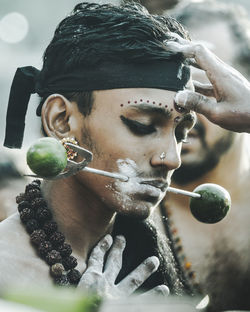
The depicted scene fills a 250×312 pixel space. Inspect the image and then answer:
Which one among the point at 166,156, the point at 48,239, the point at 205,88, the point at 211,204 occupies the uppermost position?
the point at 205,88

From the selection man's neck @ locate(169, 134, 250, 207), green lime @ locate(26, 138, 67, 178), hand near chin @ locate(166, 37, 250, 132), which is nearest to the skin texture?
hand near chin @ locate(166, 37, 250, 132)

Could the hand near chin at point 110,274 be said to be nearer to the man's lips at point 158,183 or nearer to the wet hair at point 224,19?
the man's lips at point 158,183

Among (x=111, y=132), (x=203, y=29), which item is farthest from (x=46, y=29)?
(x=111, y=132)

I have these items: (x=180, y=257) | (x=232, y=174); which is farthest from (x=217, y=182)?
(x=180, y=257)

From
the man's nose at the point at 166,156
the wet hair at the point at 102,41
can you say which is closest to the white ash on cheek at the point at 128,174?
the man's nose at the point at 166,156

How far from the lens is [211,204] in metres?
3.28

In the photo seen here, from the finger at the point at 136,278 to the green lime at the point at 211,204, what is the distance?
1.30 feet

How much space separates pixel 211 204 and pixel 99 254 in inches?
28.3

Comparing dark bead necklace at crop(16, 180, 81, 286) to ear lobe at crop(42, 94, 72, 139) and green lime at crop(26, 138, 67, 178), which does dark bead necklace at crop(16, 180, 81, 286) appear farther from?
green lime at crop(26, 138, 67, 178)

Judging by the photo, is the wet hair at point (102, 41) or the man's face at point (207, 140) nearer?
the wet hair at point (102, 41)

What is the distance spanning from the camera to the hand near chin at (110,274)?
2.90m

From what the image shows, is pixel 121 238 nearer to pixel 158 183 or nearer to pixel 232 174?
pixel 158 183

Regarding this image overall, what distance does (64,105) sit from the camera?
11.6 ft

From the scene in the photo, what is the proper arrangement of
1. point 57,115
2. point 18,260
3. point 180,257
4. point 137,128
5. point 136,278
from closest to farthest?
point 18,260 → point 136,278 → point 137,128 → point 57,115 → point 180,257
